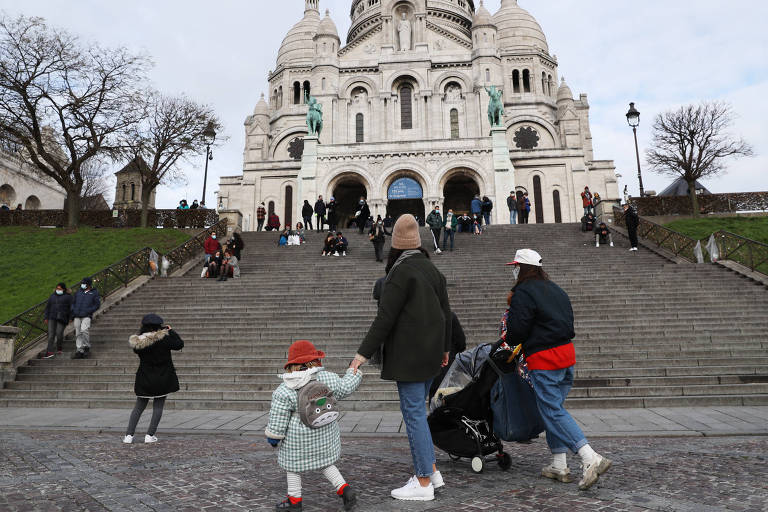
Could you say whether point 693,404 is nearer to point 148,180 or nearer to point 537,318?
point 537,318

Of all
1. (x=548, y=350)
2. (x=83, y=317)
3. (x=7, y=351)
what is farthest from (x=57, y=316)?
(x=548, y=350)

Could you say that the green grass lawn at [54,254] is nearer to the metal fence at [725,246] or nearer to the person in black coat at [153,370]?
the person in black coat at [153,370]

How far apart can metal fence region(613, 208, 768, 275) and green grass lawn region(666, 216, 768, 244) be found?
2566 millimetres

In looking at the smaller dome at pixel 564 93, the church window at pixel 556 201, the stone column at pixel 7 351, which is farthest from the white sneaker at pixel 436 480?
the smaller dome at pixel 564 93

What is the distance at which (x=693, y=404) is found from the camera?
7.45 metres

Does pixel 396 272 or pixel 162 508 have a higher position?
pixel 396 272

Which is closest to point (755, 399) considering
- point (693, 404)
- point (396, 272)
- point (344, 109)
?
point (693, 404)

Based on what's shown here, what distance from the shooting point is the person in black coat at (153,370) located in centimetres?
580

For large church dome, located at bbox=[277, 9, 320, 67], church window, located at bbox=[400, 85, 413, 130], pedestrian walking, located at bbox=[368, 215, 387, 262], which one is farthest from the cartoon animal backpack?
large church dome, located at bbox=[277, 9, 320, 67]

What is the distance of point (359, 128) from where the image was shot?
38094mm

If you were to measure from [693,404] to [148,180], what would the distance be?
26802 millimetres

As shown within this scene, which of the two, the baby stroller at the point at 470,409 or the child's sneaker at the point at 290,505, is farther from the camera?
the baby stroller at the point at 470,409

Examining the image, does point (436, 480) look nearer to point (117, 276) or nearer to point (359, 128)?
point (117, 276)

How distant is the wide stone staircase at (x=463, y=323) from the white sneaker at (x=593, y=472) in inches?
174
